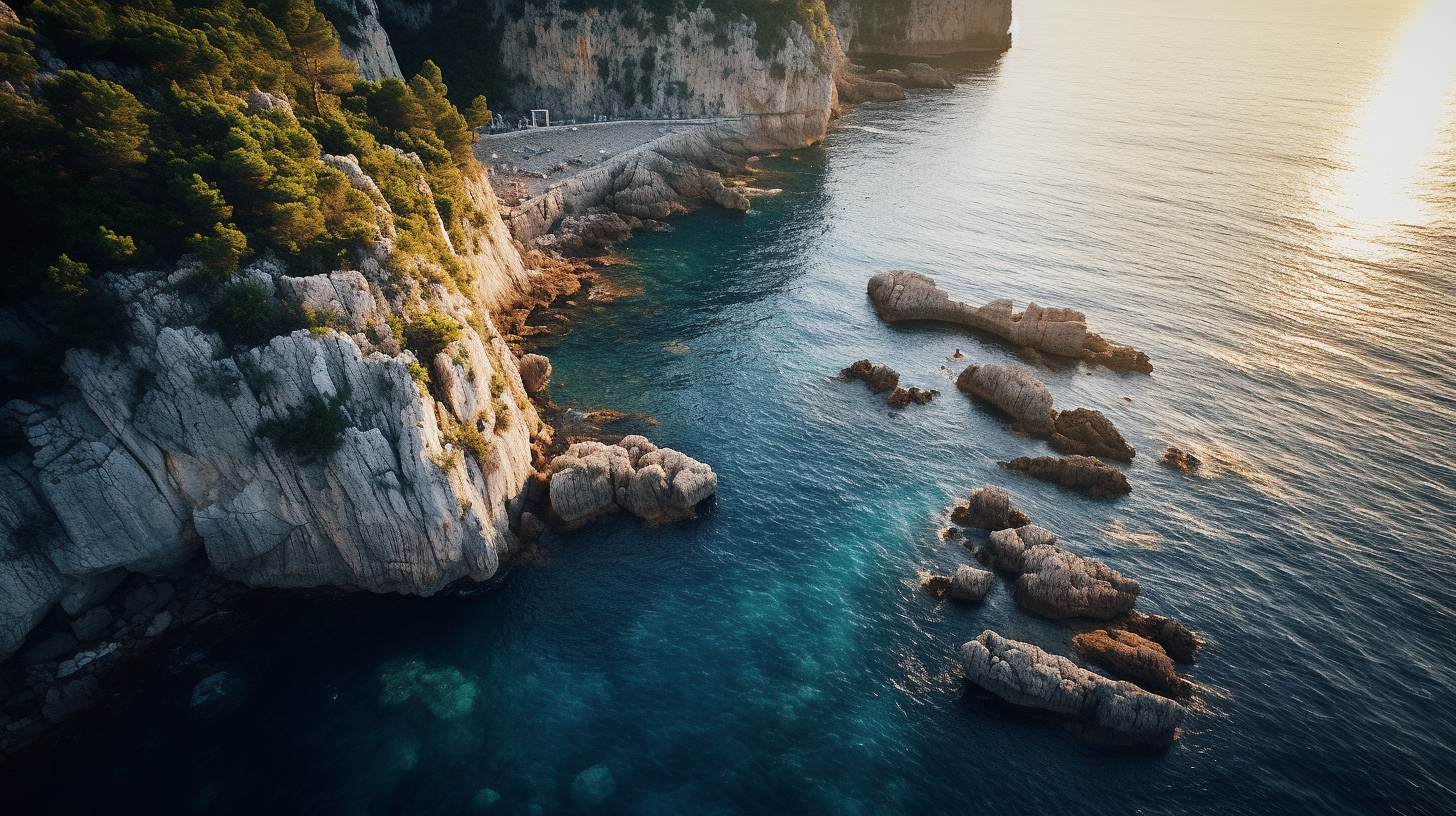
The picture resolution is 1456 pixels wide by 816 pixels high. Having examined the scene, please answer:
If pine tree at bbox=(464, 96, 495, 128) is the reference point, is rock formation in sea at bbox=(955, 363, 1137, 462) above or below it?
below

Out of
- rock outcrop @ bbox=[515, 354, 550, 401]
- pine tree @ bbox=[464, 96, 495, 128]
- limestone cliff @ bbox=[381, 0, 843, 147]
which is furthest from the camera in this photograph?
limestone cliff @ bbox=[381, 0, 843, 147]

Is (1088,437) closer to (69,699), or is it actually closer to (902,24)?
(69,699)

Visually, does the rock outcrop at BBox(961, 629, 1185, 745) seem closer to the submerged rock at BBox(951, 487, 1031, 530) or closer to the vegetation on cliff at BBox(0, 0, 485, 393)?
the submerged rock at BBox(951, 487, 1031, 530)

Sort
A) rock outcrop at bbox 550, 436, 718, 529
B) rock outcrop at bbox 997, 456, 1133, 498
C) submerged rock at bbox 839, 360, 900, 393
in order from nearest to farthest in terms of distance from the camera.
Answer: rock outcrop at bbox 550, 436, 718, 529 → rock outcrop at bbox 997, 456, 1133, 498 → submerged rock at bbox 839, 360, 900, 393

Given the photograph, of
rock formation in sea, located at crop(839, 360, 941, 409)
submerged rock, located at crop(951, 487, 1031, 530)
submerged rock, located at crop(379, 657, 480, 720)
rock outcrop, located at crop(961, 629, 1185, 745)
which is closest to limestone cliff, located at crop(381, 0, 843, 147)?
rock formation in sea, located at crop(839, 360, 941, 409)

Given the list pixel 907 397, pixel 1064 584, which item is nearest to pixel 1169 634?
pixel 1064 584

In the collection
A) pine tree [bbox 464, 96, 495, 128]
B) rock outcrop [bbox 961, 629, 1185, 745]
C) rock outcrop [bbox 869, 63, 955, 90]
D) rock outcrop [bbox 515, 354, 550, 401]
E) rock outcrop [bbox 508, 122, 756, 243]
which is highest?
rock outcrop [bbox 869, 63, 955, 90]

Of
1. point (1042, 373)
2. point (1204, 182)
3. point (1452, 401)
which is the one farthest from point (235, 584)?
point (1204, 182)

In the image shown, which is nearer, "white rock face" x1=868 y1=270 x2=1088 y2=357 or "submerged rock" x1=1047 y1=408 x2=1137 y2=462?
"submerged rock" x1=1047 y1=408 x2=1137 y2=462
